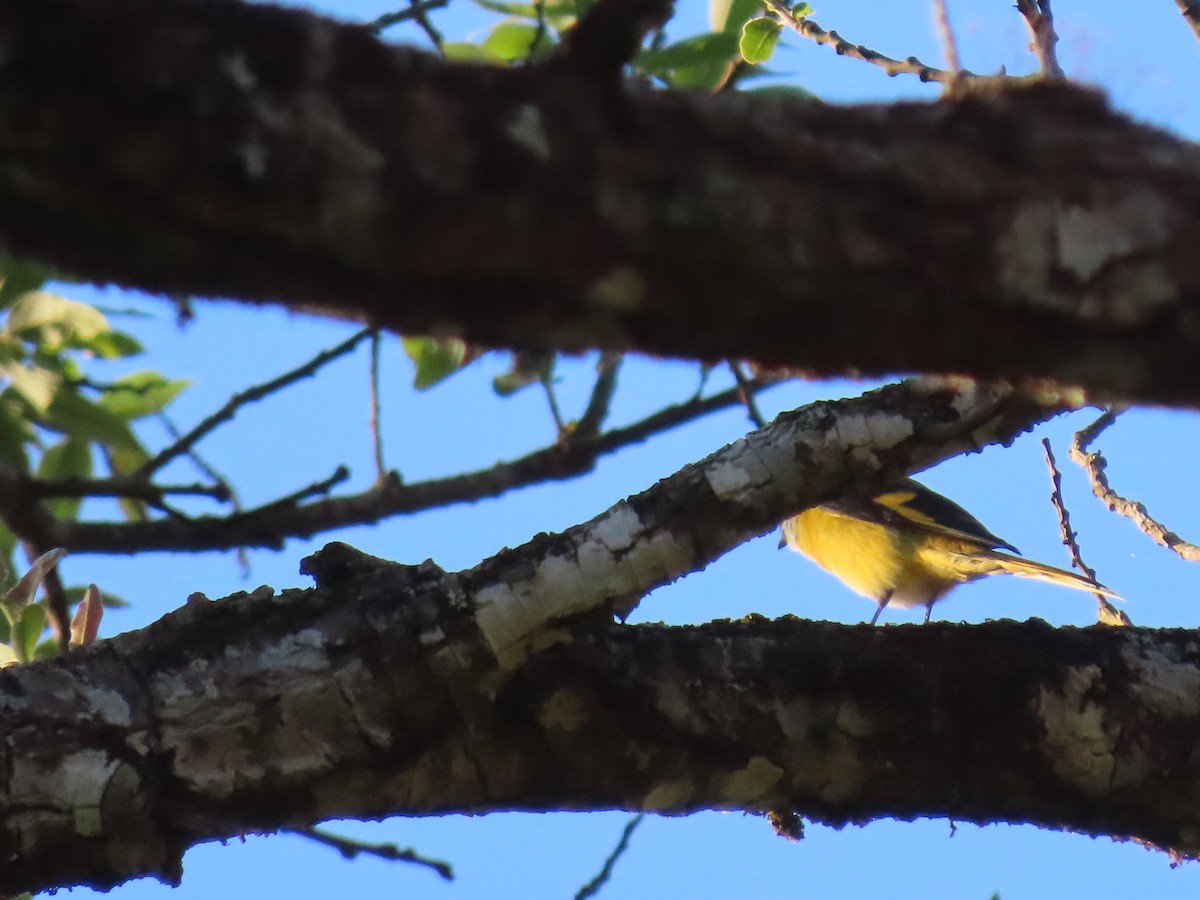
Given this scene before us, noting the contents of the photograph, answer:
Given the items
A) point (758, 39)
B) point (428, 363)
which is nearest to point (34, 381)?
point (428, 363)

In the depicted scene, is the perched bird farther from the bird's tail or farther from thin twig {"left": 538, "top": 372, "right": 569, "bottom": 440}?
thin twig {"left": 538, "top": 372, "right": 569, "bottom": 440}

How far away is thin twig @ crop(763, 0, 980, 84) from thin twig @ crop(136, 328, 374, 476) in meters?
1.26

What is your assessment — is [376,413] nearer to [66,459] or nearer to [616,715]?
[66,459]

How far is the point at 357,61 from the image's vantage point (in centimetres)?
101

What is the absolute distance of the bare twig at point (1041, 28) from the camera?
2.69m

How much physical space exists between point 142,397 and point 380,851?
1.28m

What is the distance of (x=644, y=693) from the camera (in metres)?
2.36

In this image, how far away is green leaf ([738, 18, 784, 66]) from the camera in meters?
2.95

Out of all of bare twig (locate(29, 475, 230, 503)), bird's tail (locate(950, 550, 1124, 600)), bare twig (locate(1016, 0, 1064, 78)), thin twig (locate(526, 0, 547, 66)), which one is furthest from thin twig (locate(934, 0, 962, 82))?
bird's tail (locate(950, 550, 1124, 600))

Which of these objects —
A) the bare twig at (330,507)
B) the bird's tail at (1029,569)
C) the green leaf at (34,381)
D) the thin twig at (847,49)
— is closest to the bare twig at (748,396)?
the bare twig at (330,507)

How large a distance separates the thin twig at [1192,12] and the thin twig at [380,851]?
7.78ft

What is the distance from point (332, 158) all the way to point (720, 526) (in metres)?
1.65

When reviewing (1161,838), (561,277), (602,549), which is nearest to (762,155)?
(561,277)

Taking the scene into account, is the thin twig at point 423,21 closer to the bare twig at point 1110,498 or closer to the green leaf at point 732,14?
the green leaf at point 732,14
